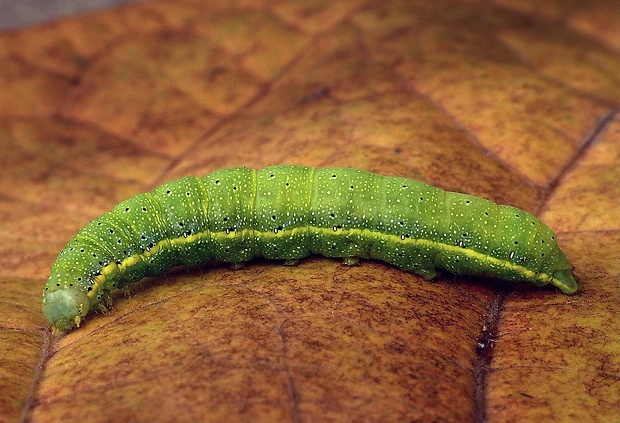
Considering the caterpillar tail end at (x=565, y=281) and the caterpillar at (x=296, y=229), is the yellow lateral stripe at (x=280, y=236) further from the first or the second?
the caterpillar tail end at (x=565, y=281)

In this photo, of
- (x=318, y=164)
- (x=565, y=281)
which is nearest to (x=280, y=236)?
(x=318, y=164)

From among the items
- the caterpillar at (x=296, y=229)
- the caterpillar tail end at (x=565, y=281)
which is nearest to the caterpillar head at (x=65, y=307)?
the caterpillar at (x=296, y=229)

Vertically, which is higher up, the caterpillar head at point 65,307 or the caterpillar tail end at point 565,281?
the caterpillar tail end at point 565,281

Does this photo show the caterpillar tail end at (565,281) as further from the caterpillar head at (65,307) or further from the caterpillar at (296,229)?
the caterpillar head at (65,307)

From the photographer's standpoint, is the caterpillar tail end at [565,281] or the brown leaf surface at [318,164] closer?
the brown leaf surface at [318,164]

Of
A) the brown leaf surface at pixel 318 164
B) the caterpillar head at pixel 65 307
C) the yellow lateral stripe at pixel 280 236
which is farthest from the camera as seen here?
the yellow lateral stripe at pixel 280 236

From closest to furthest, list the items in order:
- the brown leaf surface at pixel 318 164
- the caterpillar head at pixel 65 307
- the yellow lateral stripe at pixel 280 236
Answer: the brown leaf surface at pixel 318 164 → the caterpillar head at pixel 65 307 → the yellow lateral stripe at pixel 280 236

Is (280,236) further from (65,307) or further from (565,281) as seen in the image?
(565,281)
